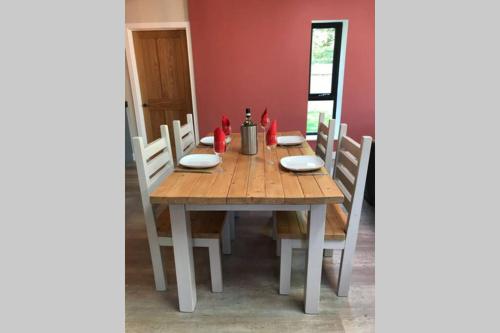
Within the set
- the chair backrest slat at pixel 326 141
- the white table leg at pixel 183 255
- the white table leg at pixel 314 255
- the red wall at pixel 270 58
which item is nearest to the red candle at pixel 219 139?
the white table leg at pixel 183 255

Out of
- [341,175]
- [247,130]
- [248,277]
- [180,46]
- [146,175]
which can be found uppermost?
[180,46]

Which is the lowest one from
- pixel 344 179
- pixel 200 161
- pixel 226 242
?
pixel 226 242

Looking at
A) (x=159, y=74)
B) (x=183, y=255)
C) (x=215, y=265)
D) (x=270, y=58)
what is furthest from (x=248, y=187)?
(x=159, y=74)

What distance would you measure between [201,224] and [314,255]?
2.19 feet

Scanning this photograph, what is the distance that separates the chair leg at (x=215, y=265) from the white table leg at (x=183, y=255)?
0.13m

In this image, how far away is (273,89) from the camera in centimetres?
356

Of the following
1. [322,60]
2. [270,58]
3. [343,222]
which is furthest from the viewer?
[322,60]

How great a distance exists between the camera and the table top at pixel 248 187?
45.6 inches

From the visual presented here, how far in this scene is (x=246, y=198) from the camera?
1160mm

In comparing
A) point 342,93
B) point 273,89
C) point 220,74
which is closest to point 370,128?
point 342,93

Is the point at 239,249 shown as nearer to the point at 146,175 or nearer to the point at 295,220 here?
the point at 295,220

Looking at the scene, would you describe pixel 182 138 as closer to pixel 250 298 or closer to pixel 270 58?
pixel 250 298
